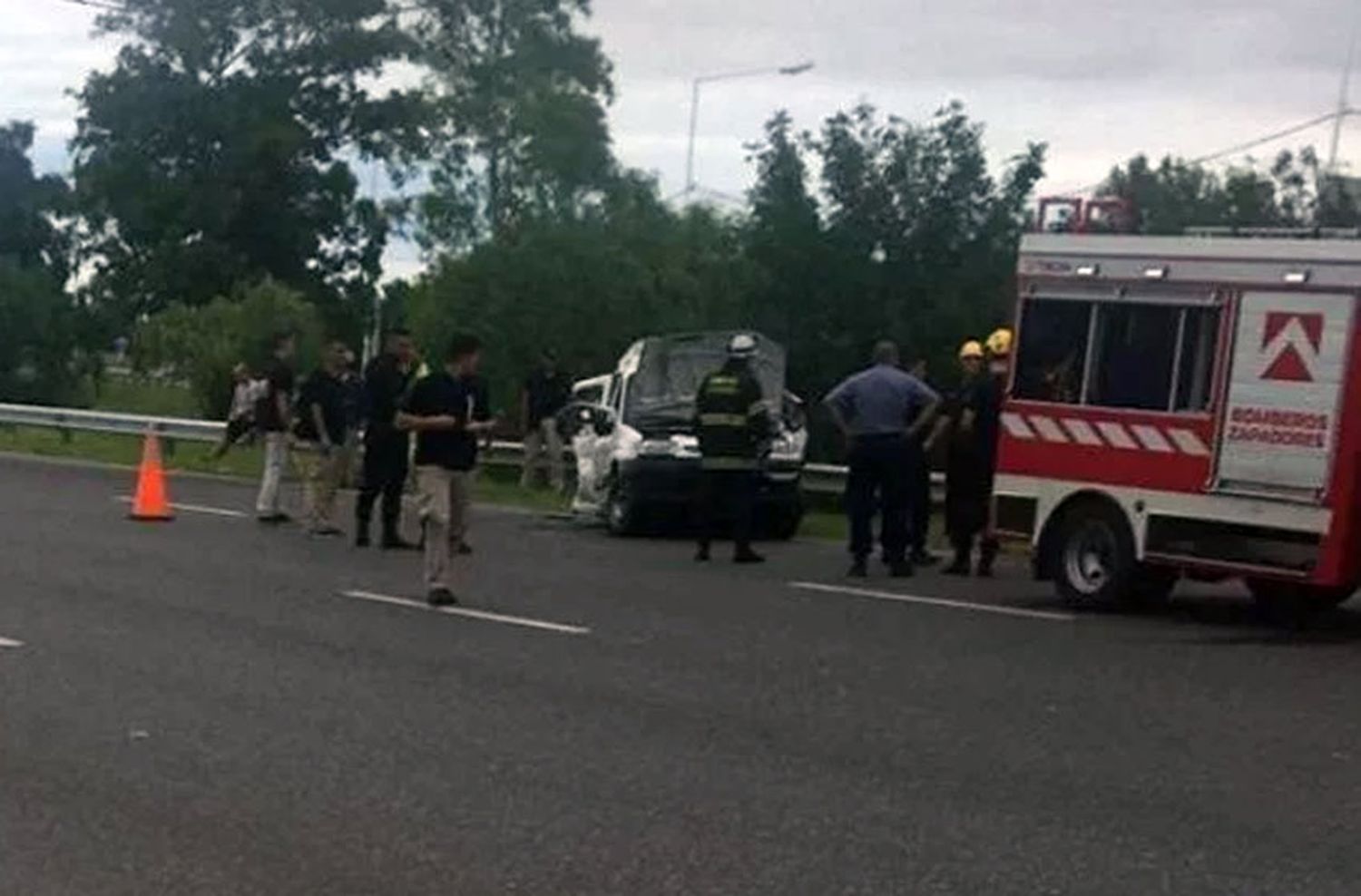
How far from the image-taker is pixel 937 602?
17.6m

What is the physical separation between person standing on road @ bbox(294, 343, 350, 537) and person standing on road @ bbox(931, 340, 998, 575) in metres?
5.51

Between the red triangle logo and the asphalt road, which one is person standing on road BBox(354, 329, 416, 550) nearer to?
the asphalt road

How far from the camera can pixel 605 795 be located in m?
9.88

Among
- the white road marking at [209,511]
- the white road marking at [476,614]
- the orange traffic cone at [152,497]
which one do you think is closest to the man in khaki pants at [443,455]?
the white road marking at [476,614]

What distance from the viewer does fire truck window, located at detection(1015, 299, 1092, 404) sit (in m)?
17.3

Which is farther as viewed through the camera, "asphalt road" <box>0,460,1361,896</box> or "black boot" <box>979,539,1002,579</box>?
"black boot" <box>979,539,1002,579</box>

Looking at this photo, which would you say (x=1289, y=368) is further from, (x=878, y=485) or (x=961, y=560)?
(x=961, y=560)

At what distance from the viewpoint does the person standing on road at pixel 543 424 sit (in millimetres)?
30312

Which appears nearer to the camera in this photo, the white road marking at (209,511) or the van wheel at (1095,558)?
the van wheel at (1095,558)

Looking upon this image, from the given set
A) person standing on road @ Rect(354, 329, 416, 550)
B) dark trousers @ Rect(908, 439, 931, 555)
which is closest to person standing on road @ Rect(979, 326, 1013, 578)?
dark trousers @ Rect(908, 439, 931, 555)

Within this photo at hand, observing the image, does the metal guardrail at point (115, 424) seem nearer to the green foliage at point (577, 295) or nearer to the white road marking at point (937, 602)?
the green foliage at point (577, 295)

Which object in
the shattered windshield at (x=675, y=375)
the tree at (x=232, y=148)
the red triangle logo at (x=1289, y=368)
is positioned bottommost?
the shattered windshield at (x=675, y=375)

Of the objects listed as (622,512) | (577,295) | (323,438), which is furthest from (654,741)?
(577,295)

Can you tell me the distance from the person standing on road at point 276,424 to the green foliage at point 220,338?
18703 millimetres
